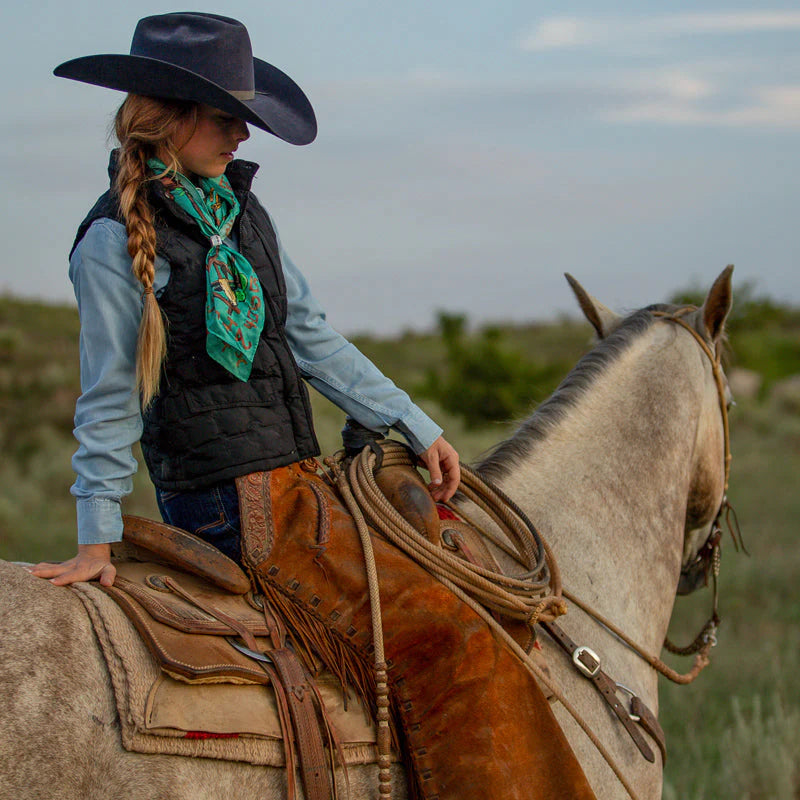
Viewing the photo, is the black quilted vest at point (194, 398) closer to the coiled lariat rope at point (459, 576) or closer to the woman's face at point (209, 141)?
the woman's face at point (209, 141)

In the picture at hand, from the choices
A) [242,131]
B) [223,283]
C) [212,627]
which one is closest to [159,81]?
[242,131]

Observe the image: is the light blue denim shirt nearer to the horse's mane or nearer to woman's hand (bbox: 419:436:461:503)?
woman's hand (bbox: 419:436:461:503)

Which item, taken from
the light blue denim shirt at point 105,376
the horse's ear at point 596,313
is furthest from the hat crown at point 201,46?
the horse's ear at point 596,313

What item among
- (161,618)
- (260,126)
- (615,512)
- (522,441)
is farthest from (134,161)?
(615,512)

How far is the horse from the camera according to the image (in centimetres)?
173

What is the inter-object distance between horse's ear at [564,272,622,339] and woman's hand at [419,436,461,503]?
1184mm

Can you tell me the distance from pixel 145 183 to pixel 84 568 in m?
0.96

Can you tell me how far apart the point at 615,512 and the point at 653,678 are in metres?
0.56

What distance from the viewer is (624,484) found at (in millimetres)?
3029

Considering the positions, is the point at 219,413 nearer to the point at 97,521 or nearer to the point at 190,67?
the point at 97,521

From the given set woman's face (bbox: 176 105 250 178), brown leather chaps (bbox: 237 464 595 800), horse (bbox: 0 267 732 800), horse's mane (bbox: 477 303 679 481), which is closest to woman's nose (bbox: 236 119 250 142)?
woman's face (bbox: 176 105 250 178)

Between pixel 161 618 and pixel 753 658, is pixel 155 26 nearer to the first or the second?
pixel 161 618

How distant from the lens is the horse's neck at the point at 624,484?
2852mm

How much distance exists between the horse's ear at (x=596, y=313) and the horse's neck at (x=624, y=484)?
0.22 meters
